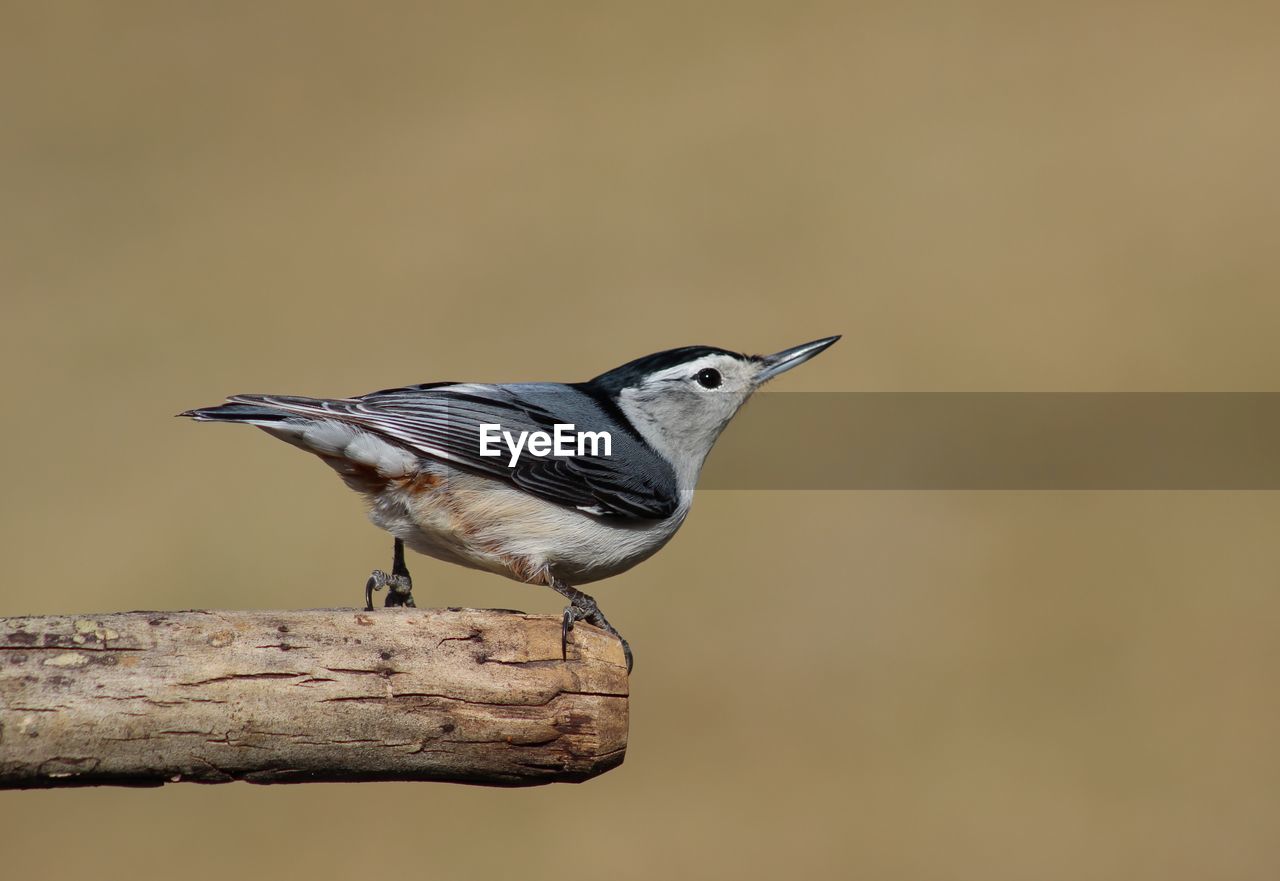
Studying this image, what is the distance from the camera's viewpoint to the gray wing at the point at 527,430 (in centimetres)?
238

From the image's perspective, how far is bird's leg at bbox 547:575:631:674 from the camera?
2139 millimetres

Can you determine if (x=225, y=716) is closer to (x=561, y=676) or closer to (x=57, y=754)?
(x=57, y=754)

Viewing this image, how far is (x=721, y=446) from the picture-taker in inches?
241

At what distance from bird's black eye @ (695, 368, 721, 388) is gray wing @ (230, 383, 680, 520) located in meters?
0.20

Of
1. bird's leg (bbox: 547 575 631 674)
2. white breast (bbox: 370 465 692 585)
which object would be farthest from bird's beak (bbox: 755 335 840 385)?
bird's leg (bbox: 547 575 631 674)

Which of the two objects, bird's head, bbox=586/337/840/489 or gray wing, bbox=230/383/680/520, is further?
bird's head, bbox=586/337/840/489

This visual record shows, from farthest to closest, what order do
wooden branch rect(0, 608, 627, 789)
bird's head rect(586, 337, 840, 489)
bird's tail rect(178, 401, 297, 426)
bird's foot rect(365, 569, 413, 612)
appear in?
1. bird's head rect(586, 337, 840, 489)
2. bird's foot rect(365, 569, 413, 612)
3. bird's tail rect(178, 401, 297, 426)
4. wooden branch rect(0, 608, 627, 789)

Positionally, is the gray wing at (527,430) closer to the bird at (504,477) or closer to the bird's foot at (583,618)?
the bird at (504,477)

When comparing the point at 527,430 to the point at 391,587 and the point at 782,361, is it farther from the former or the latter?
the point at 782,361

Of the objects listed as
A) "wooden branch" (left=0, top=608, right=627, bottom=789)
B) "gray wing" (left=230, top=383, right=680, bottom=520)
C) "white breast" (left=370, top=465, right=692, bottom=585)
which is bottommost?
"wooden branch" (left=0, top=608, right=627, bottom=789)

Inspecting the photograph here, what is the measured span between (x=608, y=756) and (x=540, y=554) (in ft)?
1.53

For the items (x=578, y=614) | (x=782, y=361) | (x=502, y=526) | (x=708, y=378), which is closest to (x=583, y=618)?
(x=578, y=614)

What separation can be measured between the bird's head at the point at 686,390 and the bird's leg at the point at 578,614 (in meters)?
0.40

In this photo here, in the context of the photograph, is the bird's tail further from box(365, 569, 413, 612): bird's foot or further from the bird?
box(365, 569, 413, 612): bird's foot
